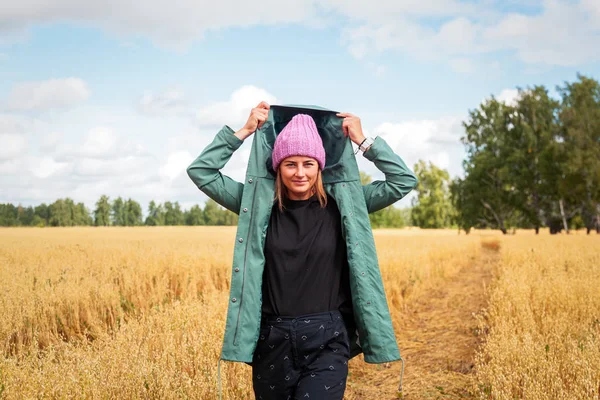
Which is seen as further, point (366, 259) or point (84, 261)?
point (84, 261)

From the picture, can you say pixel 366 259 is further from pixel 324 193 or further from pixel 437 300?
pixel 437 300

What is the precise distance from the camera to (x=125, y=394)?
3822 mm

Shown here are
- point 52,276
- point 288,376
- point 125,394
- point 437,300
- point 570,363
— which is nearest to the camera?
point 288,376

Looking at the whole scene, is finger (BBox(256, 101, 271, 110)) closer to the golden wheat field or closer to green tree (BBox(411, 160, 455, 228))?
the golden wheat field

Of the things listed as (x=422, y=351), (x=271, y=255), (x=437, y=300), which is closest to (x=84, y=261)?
(x=422, y=351)

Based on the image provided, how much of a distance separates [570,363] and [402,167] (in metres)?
2.78

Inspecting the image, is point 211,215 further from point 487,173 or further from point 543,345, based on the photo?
point 543,345

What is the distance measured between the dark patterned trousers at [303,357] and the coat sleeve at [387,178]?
816 millimetres

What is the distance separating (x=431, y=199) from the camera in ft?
256

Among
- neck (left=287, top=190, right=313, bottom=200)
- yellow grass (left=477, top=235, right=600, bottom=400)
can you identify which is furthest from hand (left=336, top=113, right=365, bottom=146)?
yellow grass (left=477, top=235, right=600, bottom=400)

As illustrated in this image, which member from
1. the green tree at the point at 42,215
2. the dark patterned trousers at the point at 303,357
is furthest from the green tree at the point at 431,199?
the dark patterned trousers at the point at 303,357

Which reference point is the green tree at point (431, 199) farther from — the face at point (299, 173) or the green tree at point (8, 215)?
the face at point (299, 173)

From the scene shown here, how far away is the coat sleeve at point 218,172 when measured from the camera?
124 inches

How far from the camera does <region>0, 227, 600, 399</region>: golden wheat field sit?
3.99m
